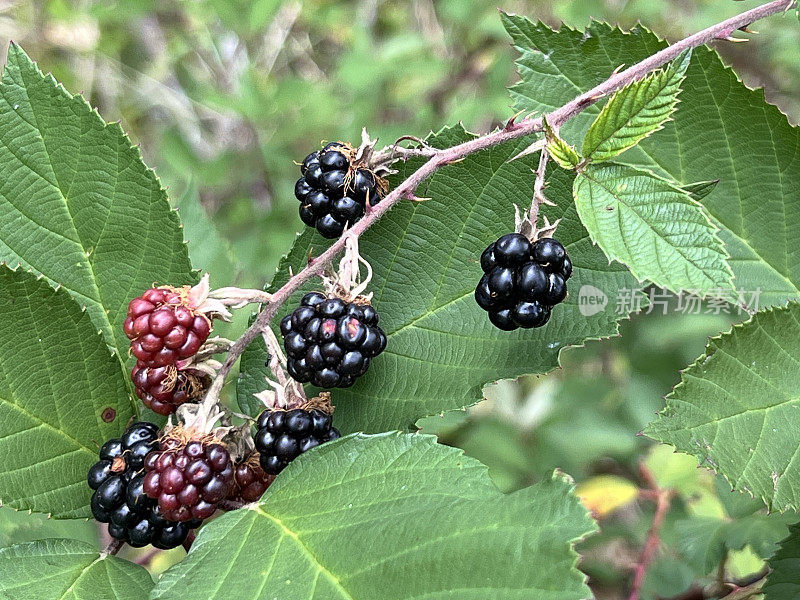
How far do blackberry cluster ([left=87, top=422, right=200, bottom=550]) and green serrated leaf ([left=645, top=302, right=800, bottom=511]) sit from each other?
0.78 m

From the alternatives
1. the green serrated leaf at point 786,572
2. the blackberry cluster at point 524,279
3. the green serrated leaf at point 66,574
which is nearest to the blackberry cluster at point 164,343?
the green serrated leaf at point 66,574

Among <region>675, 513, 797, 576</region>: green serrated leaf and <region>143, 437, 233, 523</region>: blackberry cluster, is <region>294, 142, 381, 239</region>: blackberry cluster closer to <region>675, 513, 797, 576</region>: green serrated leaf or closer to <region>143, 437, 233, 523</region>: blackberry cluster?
<region>143, 437, 233, 523</region>: blackberry cluster

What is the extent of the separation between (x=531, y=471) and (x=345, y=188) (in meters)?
2.13

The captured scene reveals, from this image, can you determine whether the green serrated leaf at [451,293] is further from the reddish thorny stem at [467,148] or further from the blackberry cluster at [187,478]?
the blackberry cluster at [187,478]

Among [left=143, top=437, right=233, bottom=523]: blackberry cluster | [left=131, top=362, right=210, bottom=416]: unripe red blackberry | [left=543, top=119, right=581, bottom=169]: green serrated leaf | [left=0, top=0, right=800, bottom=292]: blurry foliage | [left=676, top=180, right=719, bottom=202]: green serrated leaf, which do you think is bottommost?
[left=143, top=437, right=233, bottom=523]: blackberry cluster

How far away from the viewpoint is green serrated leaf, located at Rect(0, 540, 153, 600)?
3.42 feet

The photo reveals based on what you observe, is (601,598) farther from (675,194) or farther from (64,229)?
(64,229)

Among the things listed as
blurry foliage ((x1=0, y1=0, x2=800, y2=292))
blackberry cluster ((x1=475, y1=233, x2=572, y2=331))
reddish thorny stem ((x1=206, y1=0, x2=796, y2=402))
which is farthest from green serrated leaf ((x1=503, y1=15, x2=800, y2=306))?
blurry foliage ((x1=0, y1=0, x2=800, y2=292))

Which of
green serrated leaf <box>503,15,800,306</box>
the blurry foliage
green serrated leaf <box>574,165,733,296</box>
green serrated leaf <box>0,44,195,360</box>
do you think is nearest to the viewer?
green serrated leaf <box>574,165,733,296</box>

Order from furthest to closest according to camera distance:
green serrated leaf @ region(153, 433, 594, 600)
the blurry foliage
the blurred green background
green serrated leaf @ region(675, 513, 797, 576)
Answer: the blurry foliage → the blurred green background → green serrated leaf @ region(675, 513, 797, 576) → green serrated leaf @ region(153, 433, 594, 600)

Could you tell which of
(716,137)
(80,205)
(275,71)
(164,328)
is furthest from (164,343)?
(275,71)

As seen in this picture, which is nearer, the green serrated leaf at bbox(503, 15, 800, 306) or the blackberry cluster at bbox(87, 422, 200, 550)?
the blackberry cluster at bbox(87, 422, 200, 550)

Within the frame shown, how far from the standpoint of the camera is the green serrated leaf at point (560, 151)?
1060mm

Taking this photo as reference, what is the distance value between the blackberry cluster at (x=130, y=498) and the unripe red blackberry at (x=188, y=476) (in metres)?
0.04
